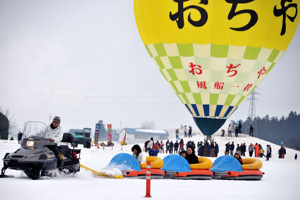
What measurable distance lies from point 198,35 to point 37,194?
603 inches

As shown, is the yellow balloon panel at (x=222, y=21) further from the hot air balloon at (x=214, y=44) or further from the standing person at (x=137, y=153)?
the standing person at (x=137, y=153)

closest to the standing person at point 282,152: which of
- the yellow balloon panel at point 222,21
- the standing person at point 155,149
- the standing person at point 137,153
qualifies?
the standing person at point 155,149

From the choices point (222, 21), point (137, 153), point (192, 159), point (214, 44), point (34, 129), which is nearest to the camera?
point (34, 129)

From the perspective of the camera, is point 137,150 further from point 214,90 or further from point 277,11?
point 277,11

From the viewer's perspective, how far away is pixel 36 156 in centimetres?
1043

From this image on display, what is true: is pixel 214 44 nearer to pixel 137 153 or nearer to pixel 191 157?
pixel 191 157

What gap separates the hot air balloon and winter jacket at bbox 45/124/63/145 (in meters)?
12.1

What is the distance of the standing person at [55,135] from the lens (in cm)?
1110

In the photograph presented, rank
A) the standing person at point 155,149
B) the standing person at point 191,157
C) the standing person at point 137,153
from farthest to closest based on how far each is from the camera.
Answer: the standing person at point 155,149 < the standing person at point 191,157 < the standing person at point 137,153

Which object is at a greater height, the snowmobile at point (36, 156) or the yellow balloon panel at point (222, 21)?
the yellow balloon panel at point (222, 21)

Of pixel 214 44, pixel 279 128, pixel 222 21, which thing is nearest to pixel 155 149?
pixel 214 44

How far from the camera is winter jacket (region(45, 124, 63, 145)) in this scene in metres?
11.2

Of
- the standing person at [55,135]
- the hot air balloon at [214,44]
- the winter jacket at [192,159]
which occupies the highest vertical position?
the hot air balloon at [214,44]

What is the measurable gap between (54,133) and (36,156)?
103 centimetres
